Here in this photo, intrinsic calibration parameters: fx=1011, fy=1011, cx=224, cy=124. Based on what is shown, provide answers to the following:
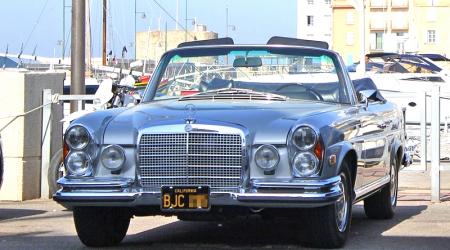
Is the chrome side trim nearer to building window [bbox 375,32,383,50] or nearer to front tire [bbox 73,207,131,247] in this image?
front tire [bbox 73,207,131,247]

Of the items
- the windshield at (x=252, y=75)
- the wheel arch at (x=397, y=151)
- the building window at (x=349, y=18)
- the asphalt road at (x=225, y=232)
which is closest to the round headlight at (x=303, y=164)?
the asphalt road at (x=225, y=232)

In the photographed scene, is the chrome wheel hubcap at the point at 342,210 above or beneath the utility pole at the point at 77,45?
beneath

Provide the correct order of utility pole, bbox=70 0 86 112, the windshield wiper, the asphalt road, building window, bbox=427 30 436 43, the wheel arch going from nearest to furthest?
the asphalt road < the windshield wiper < the wheel arch < utility pole, bbox=70 0 86 112 < building window, bbox=427 30 436 43

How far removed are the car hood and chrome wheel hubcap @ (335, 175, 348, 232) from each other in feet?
2.24

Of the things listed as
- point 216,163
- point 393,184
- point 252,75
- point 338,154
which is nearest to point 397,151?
point 393,184

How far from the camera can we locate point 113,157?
7.66 metres

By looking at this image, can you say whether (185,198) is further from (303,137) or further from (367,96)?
(367,96)

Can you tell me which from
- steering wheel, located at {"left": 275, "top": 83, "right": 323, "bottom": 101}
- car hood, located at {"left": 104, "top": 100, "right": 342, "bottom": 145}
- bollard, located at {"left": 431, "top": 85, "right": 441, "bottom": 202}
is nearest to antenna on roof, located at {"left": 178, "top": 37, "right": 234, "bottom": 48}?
steering wheel, located at {"left": 275, "top": 83, "right": 323, "bottom": 101}

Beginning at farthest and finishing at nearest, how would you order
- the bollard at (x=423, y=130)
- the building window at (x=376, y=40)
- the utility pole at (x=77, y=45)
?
the building window at (x=376, y=40) < the bollard at (x=423, y=130) < the utility pole at (x=77, y=45)

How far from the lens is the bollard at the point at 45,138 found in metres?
12.7

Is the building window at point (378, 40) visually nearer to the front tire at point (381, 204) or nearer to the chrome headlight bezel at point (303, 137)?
the front tire at point (381, 204)

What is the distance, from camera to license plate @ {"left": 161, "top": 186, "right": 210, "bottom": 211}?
7.42 meters

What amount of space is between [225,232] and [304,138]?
84.9 inches

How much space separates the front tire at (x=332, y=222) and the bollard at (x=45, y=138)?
17.9 ft
